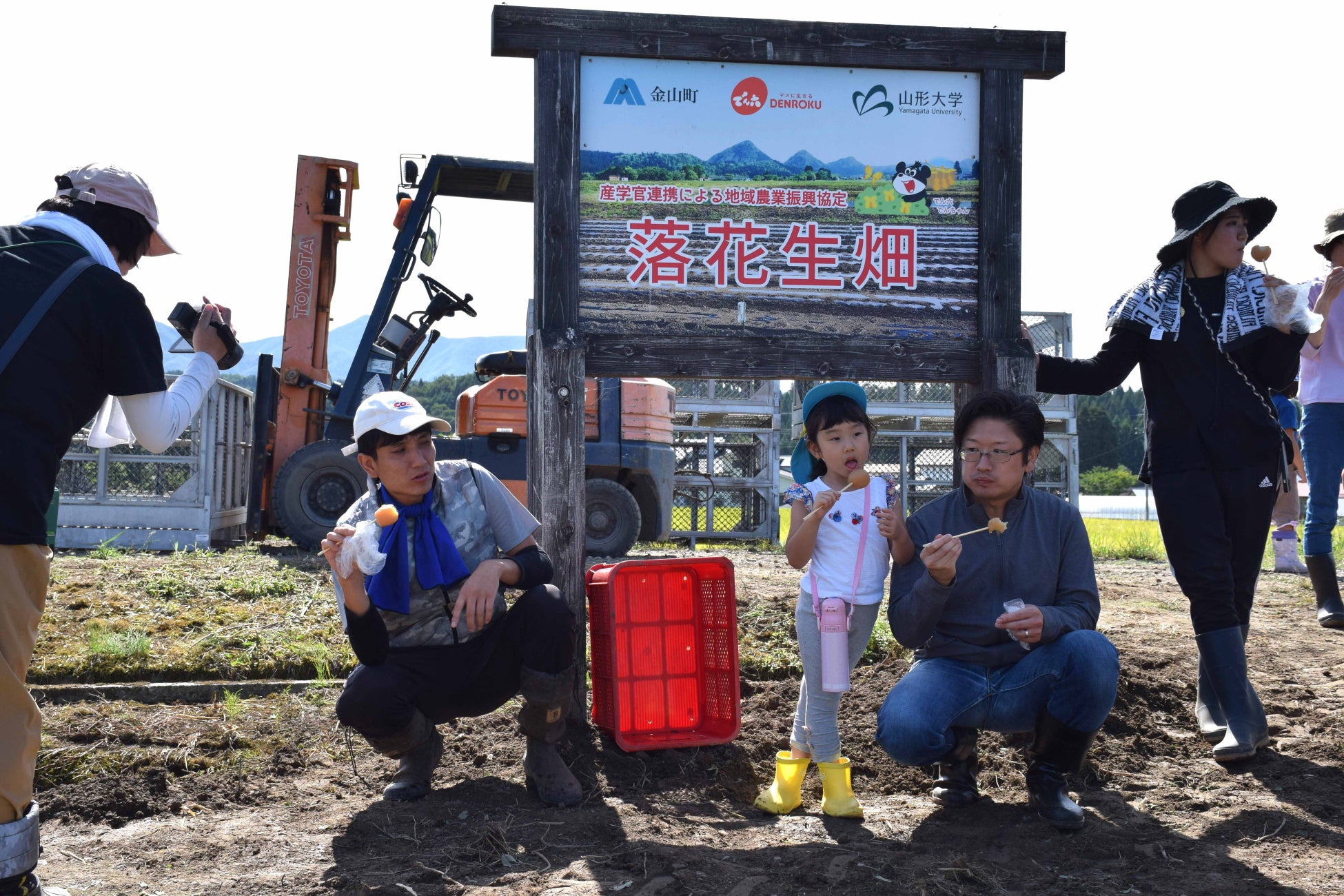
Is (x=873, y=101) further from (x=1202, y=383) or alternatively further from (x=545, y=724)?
(x=545, y=724)

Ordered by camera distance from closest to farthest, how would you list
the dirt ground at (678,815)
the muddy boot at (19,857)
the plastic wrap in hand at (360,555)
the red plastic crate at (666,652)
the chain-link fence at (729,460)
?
the muddy boot at (19,857)
the dirt ground at (678,815)
the plastic wrap in hand at (360,555)
the red plastic crate at (666,652)
the chain-link fence at (729,460)

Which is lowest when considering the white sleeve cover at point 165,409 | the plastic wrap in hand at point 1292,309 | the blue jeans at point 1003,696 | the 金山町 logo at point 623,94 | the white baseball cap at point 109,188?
the blue jeans at point 1003,696

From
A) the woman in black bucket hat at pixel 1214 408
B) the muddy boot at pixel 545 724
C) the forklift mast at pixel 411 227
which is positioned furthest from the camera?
the forklift mast at pixel 411 227

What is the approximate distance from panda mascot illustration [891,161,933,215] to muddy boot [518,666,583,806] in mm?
2186

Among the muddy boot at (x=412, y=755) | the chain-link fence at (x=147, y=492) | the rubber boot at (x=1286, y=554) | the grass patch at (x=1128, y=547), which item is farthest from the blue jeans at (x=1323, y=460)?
the chain-link fence at (x=147, y=492)

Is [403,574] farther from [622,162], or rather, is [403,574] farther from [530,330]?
[622,162]

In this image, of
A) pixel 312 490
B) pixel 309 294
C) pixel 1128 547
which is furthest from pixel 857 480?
pixel 1128 547

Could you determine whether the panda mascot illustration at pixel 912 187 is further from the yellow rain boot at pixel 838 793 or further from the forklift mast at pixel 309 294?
the forklift mast at pixel 309 294

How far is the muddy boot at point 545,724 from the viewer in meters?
3.49

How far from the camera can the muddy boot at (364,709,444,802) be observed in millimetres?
3488

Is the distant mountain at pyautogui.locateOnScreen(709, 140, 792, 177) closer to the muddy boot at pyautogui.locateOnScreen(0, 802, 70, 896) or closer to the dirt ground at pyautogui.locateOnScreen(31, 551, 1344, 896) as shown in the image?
the dirt ground at pyautogui.locateOnScreen(31, 551, 1344, 896)

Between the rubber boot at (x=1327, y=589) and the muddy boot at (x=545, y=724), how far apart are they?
150 inches

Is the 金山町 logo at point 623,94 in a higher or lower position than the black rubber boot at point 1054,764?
higher

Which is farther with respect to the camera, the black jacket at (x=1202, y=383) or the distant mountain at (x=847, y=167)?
the distant mountain at (x=847, y=167)
